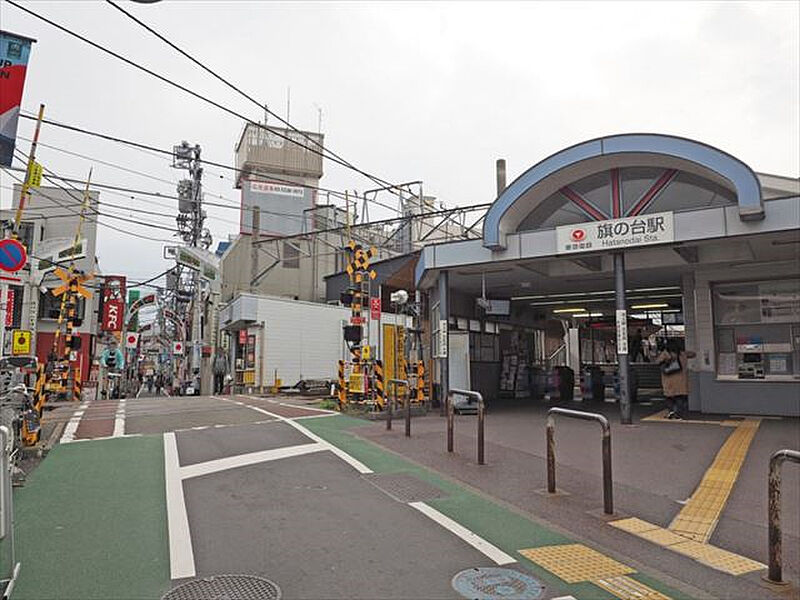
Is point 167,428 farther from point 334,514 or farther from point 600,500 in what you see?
point 600,500

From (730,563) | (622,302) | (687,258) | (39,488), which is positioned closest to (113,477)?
(39,488)

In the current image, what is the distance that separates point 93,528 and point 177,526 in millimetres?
717

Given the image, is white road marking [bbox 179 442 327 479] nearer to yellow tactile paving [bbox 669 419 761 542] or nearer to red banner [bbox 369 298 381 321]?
yellow tactile paving [bbox 669 419 761 542]

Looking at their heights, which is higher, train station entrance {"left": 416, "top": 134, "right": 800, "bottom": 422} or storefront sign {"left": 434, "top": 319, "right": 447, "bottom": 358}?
train station entrance {"left": 416, "top": 134, "right": 800, "bottom": 422}

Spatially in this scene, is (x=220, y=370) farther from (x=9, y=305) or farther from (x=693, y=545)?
(x=693, y=545)

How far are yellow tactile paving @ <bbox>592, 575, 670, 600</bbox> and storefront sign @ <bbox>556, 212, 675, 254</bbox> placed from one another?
8.13 meters

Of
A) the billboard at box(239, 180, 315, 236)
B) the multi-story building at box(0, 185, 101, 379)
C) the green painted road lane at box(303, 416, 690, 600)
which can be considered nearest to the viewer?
the green painted road lane at box(303, 416, 690, 600)

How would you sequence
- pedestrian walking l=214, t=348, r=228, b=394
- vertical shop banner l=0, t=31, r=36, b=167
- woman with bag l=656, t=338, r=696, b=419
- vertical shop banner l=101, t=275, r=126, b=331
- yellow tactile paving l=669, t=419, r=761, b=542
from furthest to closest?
vertical shop banner l=101, t=275, r=126, b=331 → pedestrian walking l=214, t=348, r=228, b=394 → woman with bag l=656, t=338, r=696, b=419 → vertical shop banner l=0, t=31, r=36, b=167 → yellow tactile paving l=669, t=419, r=761, b=542

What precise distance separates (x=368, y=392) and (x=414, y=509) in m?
8.80

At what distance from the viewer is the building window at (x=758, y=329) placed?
13.2 m

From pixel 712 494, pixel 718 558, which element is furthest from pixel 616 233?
pixel 718 558

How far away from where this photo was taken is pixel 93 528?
5.10 meters

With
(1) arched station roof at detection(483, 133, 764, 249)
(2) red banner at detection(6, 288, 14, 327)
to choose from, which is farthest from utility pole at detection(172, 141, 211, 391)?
(1) arched station roof at detection(483, 133, 764, 249)

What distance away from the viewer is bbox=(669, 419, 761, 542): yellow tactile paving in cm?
566
